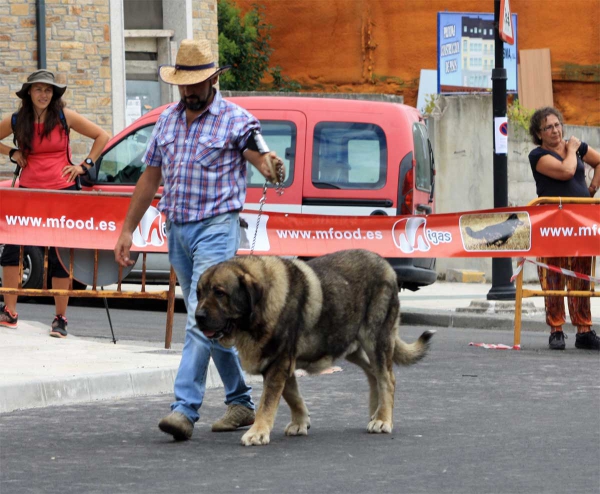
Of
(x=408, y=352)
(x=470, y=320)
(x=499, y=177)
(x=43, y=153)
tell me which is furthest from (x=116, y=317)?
(x=408, y=352)

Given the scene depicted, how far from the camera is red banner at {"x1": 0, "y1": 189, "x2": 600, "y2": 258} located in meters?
11.0

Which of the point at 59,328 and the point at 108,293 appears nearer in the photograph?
the point at 108,293

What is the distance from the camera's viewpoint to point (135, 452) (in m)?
6.47

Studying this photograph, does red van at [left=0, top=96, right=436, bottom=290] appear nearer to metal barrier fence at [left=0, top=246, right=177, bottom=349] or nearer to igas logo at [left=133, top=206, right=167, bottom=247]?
→ igas logo at [left=133, top=206, right=167, bottom=247]

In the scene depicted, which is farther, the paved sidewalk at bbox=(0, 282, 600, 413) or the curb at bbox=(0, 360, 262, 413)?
the paved sidewalk at bbox=(0, 282, 600, 413)

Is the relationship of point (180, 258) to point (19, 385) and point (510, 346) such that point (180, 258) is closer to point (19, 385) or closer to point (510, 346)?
point (19, 385)

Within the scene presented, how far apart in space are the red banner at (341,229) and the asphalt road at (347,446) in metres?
2.44

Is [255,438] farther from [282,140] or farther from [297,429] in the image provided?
[282,140]

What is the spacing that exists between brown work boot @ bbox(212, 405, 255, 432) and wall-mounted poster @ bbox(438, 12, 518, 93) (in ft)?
67.2

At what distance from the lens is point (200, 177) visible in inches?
274

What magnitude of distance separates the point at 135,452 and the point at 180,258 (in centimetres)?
118

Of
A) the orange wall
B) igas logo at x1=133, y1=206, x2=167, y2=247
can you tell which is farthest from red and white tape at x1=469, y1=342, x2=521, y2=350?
the orange wall

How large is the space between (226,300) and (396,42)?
27569 mm

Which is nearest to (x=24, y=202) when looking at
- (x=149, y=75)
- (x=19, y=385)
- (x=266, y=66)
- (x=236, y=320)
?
(x=19, y=385)
